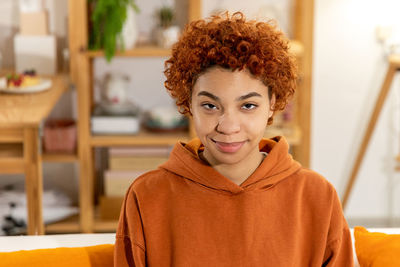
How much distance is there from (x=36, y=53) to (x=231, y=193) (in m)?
2.12

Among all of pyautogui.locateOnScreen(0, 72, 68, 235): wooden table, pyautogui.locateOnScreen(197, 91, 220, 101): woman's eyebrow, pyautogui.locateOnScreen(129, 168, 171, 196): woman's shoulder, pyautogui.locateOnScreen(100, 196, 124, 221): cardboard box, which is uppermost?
pyautogui.locateOnScreen(197, 91, 220, 101): woman's eyebrow

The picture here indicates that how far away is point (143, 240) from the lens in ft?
4.35

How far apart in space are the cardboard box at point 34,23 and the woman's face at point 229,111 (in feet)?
6.89

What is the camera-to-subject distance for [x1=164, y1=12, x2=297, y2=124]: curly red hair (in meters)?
1.20

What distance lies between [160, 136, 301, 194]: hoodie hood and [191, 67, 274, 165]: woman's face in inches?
2.4

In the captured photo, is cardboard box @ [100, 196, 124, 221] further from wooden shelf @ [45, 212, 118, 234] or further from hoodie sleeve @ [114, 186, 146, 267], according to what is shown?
hoodie sleeve @ [114, 186, 146, 267]

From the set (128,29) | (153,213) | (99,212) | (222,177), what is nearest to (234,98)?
(222,177)

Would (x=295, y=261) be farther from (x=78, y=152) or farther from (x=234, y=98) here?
(x=78, y=152)

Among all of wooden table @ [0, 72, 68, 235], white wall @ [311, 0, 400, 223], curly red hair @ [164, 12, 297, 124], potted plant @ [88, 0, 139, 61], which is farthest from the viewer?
white wall @ [311, 0, 400, 223]

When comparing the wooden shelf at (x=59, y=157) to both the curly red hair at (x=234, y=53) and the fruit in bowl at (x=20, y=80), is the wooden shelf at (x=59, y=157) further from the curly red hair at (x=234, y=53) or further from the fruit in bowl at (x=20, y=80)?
the curly red hair at (x=234, y=53)

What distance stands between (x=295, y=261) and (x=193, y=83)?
43 centimetres

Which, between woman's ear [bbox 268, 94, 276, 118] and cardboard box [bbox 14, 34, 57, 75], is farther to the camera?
cardboard box [bbox 14, 34, 57, 75]

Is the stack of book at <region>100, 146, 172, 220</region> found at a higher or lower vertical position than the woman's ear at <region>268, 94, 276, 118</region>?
lower

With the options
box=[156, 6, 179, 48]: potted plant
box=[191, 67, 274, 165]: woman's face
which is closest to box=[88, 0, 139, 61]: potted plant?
box=[156, 6, 179, 48]: potted plant
